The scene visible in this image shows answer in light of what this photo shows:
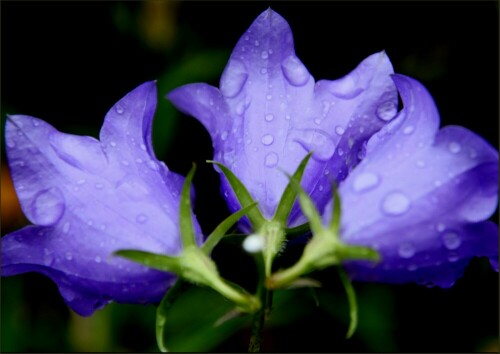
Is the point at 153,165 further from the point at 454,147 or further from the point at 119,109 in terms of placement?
the point at 454,147

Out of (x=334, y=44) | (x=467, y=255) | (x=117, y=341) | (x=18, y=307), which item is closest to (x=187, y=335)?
(x=117, y=341)

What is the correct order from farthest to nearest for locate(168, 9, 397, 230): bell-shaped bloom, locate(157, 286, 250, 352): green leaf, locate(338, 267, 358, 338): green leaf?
locate(157, 286, 250, 352): green leaf → locate(168, 9, 397, 230): bell-shaped bloom → locate(338, 267, 358, 338): green leaf

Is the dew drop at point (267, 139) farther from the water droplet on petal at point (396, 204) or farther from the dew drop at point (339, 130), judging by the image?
the water droplet on petal at point (396, 204)

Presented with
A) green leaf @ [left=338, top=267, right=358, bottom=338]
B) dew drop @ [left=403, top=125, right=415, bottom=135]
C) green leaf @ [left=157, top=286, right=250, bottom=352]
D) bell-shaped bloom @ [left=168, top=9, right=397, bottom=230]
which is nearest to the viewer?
green leaf @ [left=338, top=267, right=358, bottom=338]

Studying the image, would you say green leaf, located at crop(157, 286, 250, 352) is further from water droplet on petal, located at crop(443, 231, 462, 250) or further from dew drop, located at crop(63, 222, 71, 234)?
water droplet on petal, located at crop(443, 231, 462, 250)

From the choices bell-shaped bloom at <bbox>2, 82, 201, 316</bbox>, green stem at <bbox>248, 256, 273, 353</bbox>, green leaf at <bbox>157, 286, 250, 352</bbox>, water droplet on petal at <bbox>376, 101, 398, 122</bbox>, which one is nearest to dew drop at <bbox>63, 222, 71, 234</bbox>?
bell-shaped bloom at <bbox>2, 82, 201, 316</bbox>

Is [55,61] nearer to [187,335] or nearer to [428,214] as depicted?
[187,335]
